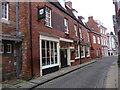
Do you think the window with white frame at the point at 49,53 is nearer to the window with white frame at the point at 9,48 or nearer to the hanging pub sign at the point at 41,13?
the hanging pub sign at the point at 41,13

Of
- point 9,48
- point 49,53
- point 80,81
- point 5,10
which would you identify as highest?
point 5,10

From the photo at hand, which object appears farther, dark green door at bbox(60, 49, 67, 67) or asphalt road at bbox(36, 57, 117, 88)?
dark green door at bbox(60, 49, 67, 67)

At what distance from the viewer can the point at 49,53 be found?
10.3 m

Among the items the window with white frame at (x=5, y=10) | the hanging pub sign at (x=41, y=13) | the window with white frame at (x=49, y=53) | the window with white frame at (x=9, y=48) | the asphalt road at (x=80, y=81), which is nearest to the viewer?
the asphalt road at (x=80, y=81)

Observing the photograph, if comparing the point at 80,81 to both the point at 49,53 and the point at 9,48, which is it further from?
the point at 9,48

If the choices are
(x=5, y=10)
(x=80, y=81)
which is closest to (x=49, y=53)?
(x=80, y=81)

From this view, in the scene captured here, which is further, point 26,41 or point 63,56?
point 63,56

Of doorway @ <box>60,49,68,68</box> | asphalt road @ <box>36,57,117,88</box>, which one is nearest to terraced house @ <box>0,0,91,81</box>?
asphalt road @ <box>36,57,117,88</box>

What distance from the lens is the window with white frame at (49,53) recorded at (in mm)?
9680

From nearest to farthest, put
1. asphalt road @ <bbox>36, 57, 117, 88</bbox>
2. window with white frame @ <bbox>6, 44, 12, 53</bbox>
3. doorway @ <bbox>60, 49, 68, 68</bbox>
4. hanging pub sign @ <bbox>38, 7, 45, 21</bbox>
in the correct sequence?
asphalt road @ <bbox>36, 57, 117, 88</bbox> < window with white frame @ <bbox>6, 44, 12, 53</bbox> < hanging pub sign @ <bbox>38, 7, 45, 21</bbox> < doorway @ <bbox>60, 49, 68, 68</bbox>

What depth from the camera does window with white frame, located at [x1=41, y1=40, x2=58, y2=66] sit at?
9680 mm

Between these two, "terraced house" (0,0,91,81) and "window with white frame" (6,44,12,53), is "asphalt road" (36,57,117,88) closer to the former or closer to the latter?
"terraced house" (0,0,91,81)

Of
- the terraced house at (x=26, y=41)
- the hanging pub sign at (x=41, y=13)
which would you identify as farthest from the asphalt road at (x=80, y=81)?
the hanging pub sign at (x=41, y=13)

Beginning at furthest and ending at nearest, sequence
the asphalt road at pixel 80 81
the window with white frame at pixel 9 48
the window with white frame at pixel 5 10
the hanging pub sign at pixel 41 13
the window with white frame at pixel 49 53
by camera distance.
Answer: the window with white frame at pixel 49 53 → the hanging pub sign at pixel 41 13 → the window with white frame at pixel 5 10 → the window with white frame at pixel 9 48 → the asphalt road at pixel 80 81
